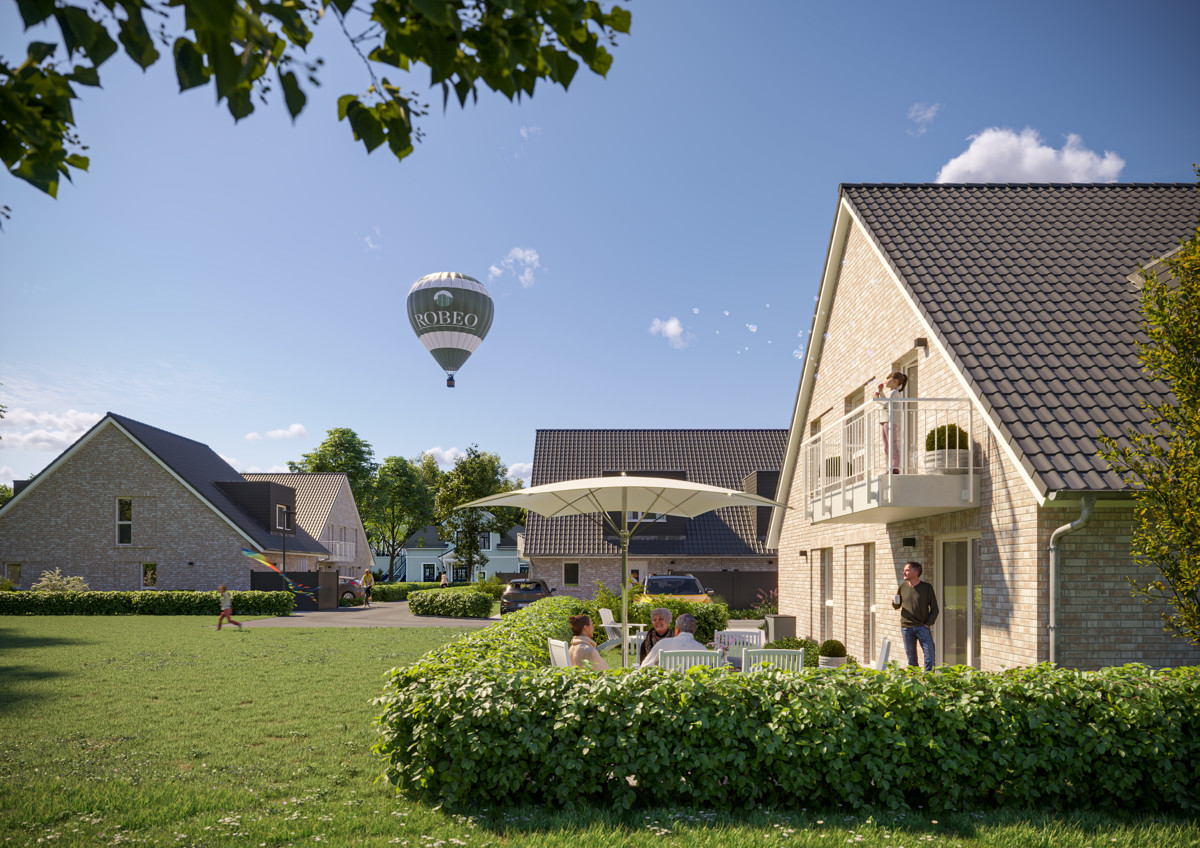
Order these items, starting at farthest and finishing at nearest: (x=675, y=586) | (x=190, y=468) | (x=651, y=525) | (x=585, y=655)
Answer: (x=190, y=468), (x=651, y=525), (x=675, y=586), (x=585, y=655)

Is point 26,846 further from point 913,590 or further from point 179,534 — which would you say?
point 179,534

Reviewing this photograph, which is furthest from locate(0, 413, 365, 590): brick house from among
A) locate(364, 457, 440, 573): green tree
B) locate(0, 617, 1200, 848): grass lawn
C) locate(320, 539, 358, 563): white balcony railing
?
locate(364, 457, 440, 573): green tree

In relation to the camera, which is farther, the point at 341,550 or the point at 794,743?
the point at 341,550

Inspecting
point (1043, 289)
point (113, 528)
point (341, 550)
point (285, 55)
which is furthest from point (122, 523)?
point (285, 55)

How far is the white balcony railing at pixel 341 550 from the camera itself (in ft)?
157

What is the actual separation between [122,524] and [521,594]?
19371 mm

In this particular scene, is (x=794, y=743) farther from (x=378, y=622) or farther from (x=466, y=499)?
(x=466, y=499)

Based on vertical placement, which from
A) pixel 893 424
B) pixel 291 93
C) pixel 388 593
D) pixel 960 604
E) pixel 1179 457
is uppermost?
pixel 291 93

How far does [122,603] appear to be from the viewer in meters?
29.8

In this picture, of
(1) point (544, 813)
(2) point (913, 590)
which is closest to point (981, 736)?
(1) point (544, 813)

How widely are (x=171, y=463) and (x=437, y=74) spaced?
38950 millimetres

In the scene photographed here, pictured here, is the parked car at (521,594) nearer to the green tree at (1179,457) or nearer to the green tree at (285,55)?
the green tree at (1179,457)

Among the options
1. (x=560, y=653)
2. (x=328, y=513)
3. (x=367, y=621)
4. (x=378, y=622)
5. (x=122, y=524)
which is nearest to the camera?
(x=560, y=653)

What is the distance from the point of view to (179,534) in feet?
120
